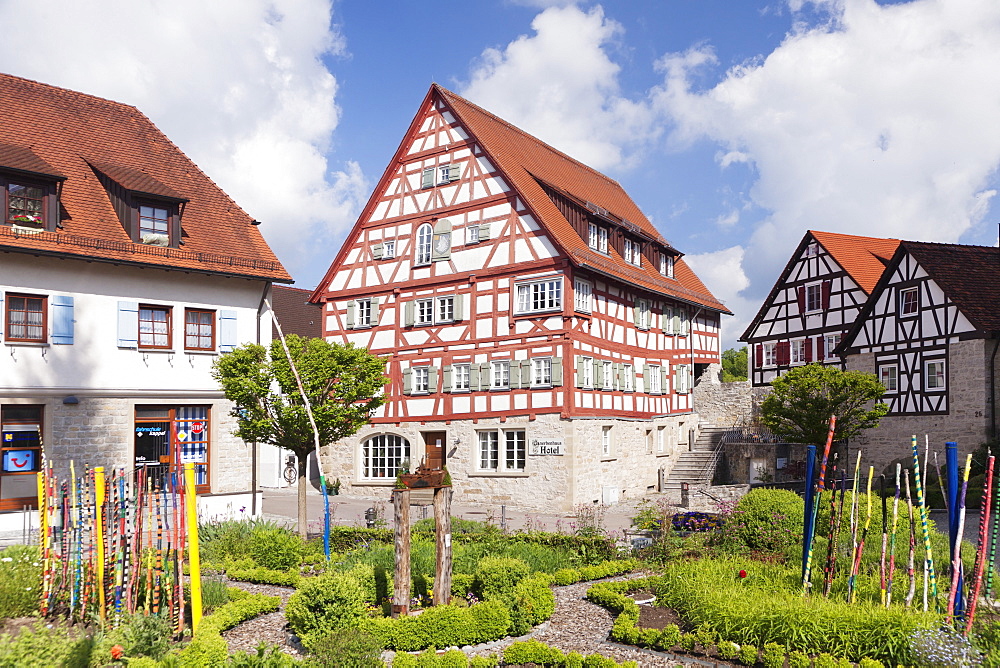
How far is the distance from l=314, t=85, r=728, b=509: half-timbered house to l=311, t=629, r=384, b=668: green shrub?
1778cm

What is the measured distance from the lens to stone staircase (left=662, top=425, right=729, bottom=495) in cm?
3281

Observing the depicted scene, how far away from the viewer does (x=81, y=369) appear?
2027cm

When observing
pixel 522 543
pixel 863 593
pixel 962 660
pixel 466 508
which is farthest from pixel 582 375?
pixel 962 660

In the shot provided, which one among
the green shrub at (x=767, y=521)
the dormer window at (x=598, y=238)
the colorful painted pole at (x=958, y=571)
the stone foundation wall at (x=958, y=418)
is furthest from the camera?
the dormer window at (x=598, y=238)

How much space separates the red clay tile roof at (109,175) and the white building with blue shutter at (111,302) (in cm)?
4

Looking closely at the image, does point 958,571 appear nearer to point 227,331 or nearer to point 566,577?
point 566,577

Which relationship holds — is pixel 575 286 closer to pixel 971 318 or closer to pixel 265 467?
pixel 971 318

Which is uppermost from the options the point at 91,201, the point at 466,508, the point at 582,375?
the point at 91,201

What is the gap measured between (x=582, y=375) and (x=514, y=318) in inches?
112

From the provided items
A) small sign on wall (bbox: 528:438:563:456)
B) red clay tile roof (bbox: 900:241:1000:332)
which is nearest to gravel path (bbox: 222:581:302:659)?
small sign on wall (bbox: 528:438:563:456)

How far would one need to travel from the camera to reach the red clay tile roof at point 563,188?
28078mm

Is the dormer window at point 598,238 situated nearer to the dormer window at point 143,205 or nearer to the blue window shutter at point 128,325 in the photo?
the dormer window at point 143,205

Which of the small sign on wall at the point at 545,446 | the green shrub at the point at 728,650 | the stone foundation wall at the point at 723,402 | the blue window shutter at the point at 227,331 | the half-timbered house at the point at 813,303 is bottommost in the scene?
the green shrub at the point at 728,650

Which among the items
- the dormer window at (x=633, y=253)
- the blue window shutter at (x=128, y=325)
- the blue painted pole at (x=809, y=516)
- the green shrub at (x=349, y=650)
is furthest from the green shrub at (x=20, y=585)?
the dormer window at (x=633, y=253)
